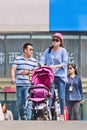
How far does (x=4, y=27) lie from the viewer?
1172 centimetres

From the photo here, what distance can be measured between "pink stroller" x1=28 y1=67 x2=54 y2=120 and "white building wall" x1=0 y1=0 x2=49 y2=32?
4418 mm

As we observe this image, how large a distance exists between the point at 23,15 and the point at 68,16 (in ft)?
3.33

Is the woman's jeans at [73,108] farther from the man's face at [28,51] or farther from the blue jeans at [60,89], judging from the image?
the man's face at [28,51]

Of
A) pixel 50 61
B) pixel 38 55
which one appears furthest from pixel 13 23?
pixel 50 61

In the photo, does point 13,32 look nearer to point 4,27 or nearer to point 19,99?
point 4,27

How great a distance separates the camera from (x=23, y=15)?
462 inches

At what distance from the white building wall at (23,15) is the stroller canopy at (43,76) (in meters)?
4.37

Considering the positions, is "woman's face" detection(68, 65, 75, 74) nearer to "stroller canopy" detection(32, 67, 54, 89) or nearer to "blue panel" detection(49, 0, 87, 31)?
"stroller canopy" detection(32, 67, 54, 89)

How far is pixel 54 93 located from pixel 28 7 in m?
4.67

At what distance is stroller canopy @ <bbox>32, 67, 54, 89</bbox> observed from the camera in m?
7.26

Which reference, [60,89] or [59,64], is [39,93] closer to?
[60,89]

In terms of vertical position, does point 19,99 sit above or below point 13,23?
below

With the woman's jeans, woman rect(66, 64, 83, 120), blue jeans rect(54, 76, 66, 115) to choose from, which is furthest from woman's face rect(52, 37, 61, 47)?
the woman's jeans
